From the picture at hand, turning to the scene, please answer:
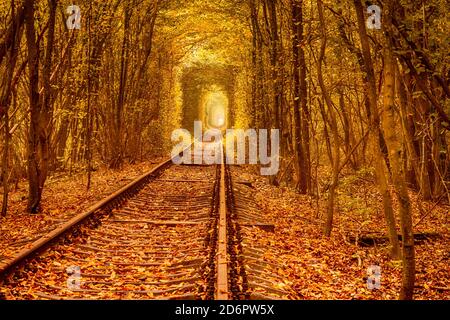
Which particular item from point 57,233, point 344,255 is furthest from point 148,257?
point 344,255

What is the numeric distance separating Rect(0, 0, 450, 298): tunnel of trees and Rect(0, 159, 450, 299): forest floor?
41cm

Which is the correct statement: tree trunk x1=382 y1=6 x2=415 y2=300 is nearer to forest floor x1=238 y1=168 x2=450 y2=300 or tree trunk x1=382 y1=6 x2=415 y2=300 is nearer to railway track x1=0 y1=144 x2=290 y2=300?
forest floor x1=238 y1=168 x2=450 y2=300

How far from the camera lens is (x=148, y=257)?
266 inches

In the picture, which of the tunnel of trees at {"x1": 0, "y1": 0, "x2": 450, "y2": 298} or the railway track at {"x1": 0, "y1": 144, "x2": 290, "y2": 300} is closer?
the railway track at {"x1": 0, "y1": 144, "x2": 290, "y2": 300}

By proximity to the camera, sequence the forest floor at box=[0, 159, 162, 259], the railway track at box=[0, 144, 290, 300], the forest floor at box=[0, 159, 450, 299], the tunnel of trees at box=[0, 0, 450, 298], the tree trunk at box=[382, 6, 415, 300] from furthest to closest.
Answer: the forest floor at box=[0, 159, 162, 259] → the tunnel of trees at box=[0, 0, 450, 298] → the forest floor at box=[0, 159, 450, 299] → the tree trunk at box=[382, 6, 415, 300] → the railway track at box=[0, 144, 290, 300]

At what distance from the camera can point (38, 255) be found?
6.28 m

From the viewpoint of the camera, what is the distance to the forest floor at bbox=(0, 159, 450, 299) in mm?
6277

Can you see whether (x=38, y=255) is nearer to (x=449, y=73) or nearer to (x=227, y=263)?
(x=227, y=263)

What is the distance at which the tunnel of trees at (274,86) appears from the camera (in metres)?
7.02

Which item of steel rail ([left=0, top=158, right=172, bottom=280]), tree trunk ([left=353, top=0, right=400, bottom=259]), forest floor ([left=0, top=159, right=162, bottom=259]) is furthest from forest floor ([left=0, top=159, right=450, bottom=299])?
tree trunk ([left=353, top=0, right=400, bottom=259])

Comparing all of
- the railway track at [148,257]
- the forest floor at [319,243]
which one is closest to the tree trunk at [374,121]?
the forest floor at [319,243]

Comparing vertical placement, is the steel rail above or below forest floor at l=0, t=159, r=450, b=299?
above

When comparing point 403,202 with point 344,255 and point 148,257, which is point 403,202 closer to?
point 344,255

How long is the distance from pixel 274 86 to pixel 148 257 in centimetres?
1091
